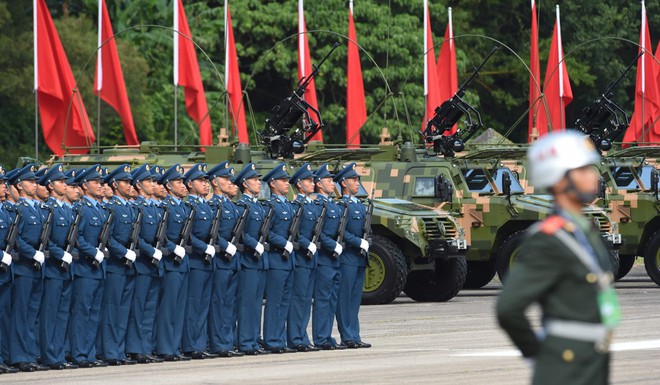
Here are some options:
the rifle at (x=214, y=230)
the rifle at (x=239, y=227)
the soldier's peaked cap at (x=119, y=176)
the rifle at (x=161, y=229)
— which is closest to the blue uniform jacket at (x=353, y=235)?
the rifle at (x=239, y=227)

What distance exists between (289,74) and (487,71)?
8568 millimetres

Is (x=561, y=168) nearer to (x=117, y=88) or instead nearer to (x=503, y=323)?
(x=503, y=323)

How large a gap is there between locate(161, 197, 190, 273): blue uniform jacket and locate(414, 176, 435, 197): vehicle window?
32.9ft

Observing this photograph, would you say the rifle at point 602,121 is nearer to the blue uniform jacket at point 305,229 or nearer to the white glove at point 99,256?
the blue uniform jacket at point 305,229

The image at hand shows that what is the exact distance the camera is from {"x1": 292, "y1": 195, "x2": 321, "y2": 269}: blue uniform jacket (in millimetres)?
15875

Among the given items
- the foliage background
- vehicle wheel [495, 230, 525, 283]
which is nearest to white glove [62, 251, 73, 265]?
vehicle wheel [495, 230, 525, 283]

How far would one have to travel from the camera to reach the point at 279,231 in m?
15.8

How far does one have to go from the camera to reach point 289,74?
152 ft

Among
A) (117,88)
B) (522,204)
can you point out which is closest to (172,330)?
(522,204)

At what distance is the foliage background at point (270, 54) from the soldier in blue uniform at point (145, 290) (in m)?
23.8

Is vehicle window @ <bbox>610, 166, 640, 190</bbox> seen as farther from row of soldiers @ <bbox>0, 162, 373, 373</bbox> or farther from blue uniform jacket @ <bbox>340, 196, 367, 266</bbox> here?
blue uniform jacket @ <bbox>340, 196, 367, 266</bbox>

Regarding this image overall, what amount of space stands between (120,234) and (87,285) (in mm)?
501

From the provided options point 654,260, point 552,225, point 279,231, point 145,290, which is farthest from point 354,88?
point 552,225

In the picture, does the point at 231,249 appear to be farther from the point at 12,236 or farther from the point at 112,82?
the point at 112,82
